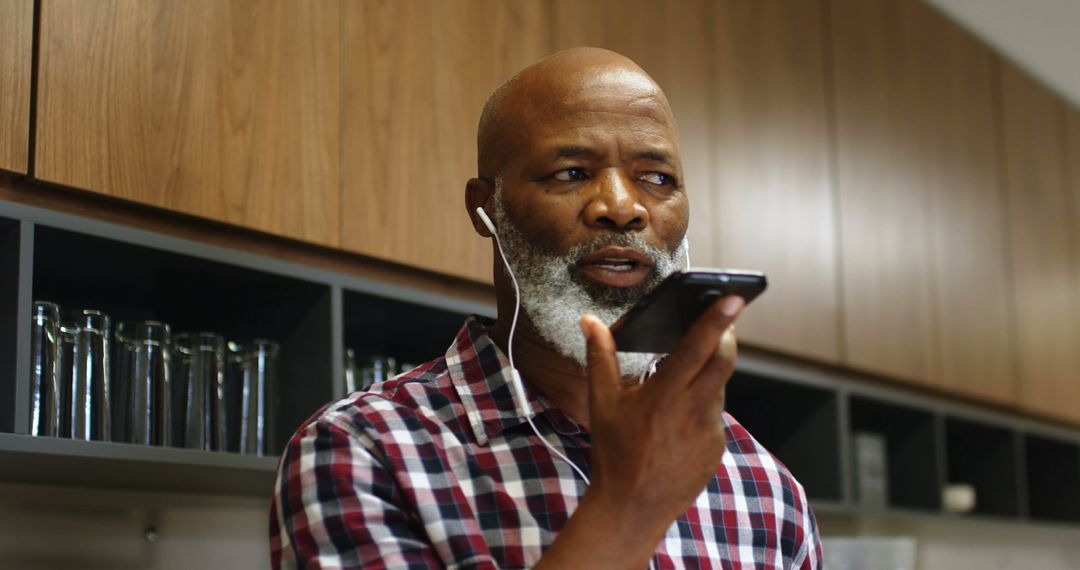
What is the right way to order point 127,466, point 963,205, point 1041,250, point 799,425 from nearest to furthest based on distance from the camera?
A: 1. point 127,466
2. point 799,425
3. point 963,205
4. point 1041,250

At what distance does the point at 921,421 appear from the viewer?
3328 millimetres

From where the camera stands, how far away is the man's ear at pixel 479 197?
1189 mm

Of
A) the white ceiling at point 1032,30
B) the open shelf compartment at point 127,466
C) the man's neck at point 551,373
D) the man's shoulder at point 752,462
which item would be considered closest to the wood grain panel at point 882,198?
the white ceiling at point 1032,30

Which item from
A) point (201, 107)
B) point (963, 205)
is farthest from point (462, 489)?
point (963, 205)

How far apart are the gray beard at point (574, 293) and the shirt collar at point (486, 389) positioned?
4 centimetres

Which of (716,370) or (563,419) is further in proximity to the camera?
(563,419)

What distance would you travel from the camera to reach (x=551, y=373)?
112 cm

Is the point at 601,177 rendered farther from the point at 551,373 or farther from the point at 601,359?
the point at 601,359

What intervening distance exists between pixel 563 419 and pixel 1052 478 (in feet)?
11.2

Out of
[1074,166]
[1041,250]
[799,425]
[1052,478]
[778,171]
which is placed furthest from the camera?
[1074,166]

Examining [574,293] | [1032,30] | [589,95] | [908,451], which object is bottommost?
[908,451]

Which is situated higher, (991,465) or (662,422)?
(662,422)

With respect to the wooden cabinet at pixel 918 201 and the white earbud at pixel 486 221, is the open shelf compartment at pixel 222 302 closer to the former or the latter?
the white earbud at pixel 486 221

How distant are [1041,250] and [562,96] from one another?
3.16 meters
